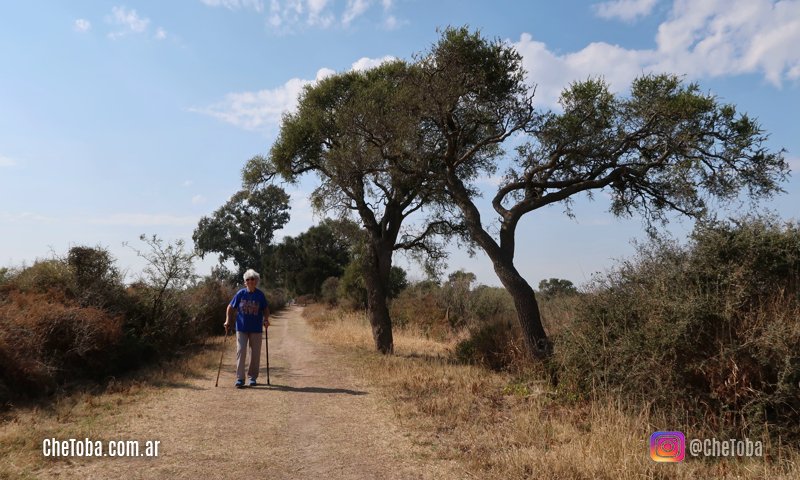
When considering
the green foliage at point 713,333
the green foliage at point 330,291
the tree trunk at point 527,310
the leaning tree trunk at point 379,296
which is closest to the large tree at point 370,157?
the leaning tree trunk at point 379,296

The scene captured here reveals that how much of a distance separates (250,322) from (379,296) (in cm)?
578

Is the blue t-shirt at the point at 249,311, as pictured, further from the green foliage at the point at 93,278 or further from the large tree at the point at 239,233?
the large tree at the point at 239,233

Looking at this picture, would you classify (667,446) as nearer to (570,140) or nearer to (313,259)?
(570,140)

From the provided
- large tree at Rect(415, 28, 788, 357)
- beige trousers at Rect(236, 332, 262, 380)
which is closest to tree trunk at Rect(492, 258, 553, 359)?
large tree at Rect(415, 28, 788, 357)

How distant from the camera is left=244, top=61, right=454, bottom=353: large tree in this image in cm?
1233

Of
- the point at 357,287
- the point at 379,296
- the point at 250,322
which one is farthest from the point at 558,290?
the point at 357,287

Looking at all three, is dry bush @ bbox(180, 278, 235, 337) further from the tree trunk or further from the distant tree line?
the tree trunk

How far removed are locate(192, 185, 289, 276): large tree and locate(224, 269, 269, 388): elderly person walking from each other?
4686 cm

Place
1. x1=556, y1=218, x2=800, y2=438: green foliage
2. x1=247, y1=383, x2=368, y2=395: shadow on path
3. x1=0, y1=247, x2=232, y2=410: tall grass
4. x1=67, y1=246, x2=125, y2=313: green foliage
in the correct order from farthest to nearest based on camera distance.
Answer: x1=67, y1=246, x2=125, y2=313: green foliage, x1=247, y1=383, x2=368, y2=395: shadow on path, x1=0, y1=247, x2=232, y2=410: tall grass, x1=556, y1=218, x2=800, y2=438: green foliage

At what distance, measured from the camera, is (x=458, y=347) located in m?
13.2

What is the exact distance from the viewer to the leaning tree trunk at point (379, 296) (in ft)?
48.4

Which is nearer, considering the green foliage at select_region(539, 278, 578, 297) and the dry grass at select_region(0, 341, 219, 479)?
the dry grass at select_region(0, 341, 219, 479)

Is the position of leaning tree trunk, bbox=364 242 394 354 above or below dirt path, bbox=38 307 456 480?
above

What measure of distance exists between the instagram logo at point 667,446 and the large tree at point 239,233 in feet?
173
